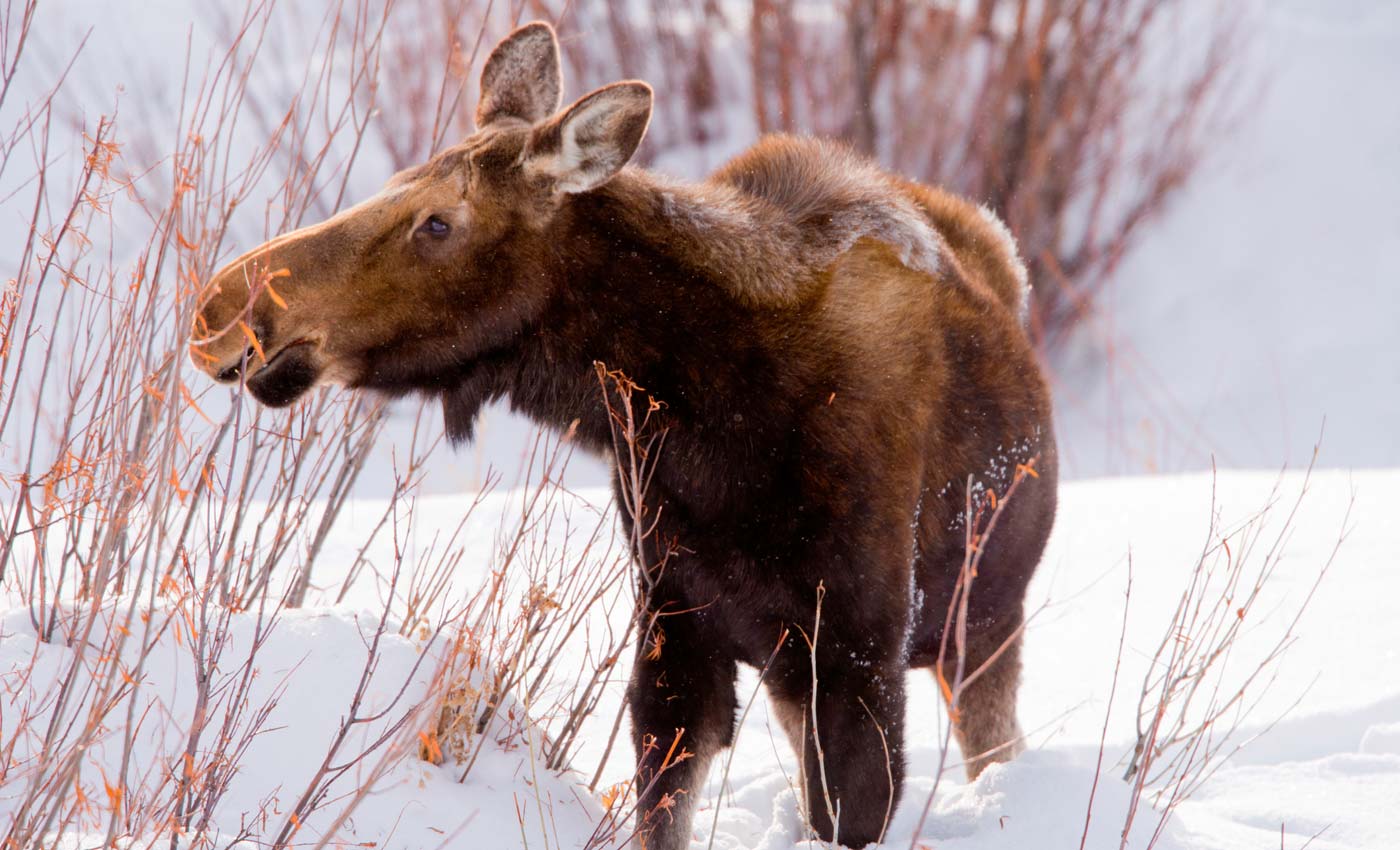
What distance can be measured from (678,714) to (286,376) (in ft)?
3.94

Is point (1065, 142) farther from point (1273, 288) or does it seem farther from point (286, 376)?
point (286, 376)

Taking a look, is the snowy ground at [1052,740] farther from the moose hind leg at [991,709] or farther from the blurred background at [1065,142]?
the blurred background at [1065,142]

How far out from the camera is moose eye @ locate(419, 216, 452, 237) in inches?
118

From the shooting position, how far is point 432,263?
301cm

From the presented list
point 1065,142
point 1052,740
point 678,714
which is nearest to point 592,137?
point 678,714

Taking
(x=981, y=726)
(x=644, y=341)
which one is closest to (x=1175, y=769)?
(x=981, y=726)

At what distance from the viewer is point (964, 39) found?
9938mm

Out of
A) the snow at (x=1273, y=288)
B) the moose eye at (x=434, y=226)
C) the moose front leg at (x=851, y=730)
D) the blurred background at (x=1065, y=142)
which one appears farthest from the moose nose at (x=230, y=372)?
the snow at (x=1273, y=288)

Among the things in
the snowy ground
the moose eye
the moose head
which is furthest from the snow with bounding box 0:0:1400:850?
the moose eye

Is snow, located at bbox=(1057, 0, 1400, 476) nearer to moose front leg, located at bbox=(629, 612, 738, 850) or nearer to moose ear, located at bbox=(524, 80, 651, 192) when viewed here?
moose front leg, located at bbox=(629, 612, 738, 850)

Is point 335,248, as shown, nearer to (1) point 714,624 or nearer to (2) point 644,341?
(2) point 644,341

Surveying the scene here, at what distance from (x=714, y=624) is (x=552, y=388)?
2.19 feet

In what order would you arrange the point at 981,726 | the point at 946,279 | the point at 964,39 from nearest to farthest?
the point at 946,279 < the point at 981,726 < the point at 964,39

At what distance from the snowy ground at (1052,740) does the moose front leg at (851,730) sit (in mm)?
235
